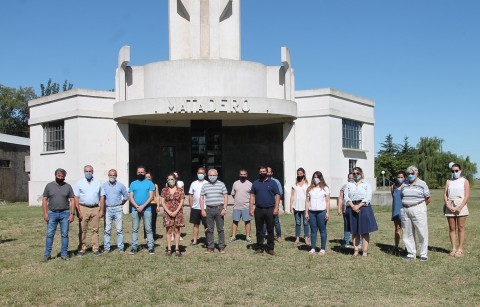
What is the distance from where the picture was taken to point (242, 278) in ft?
29.6

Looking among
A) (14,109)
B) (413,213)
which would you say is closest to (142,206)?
(413,213)

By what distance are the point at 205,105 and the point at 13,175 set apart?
18945 millimetres

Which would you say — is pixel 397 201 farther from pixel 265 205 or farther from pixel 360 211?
pixel 265 205

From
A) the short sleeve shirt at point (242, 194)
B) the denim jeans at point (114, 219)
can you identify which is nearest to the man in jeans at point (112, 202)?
the denim jeans at point (114, 219)

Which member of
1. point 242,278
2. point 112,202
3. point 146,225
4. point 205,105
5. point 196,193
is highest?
point 205,105

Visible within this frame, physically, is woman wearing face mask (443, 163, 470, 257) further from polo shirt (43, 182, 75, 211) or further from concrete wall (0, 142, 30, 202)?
concrete wall (0, 142, 30, 202)

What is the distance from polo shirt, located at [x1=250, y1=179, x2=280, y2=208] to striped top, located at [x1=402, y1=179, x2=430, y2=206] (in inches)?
104

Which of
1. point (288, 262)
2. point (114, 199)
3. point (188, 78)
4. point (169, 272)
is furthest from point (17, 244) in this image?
point (188, 78)

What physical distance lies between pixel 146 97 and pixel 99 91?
228 cm

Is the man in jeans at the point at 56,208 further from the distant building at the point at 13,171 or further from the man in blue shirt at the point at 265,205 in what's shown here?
the distant building at the point at 13,171

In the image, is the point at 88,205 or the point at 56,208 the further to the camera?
the point at 88,205

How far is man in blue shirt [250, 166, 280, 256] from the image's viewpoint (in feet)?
37.5

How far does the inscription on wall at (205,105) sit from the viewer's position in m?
21.0

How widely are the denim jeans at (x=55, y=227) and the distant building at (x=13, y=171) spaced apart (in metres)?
24.1
